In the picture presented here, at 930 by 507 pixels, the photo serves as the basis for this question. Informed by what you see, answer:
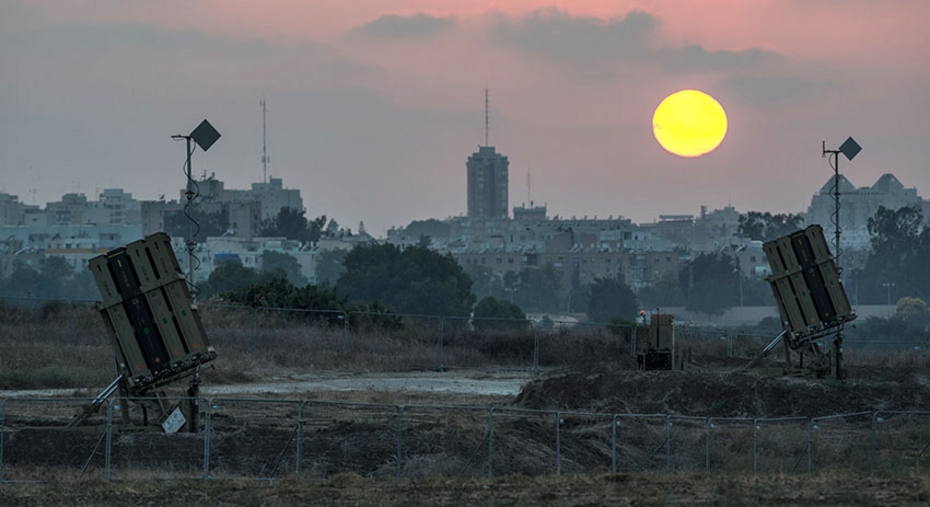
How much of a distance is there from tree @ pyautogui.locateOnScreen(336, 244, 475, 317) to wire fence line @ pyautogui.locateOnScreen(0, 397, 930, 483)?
85251 millimetres

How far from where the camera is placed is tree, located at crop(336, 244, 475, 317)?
11988 cm

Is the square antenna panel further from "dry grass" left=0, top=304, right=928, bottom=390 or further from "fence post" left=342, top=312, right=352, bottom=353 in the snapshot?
"fence post" left=342, top=312, right=352, bottom=353

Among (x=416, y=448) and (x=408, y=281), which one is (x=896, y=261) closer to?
(x=408, y=281)

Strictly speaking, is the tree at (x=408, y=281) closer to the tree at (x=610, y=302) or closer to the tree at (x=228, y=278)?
the tree at (x=228, y=278)

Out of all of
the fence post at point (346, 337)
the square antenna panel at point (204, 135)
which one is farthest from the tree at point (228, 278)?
the square antenna panel at point (204, 135)

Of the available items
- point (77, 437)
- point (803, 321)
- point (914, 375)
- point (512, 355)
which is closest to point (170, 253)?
point (77, 437)

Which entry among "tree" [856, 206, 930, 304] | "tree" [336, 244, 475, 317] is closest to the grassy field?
"tree" [336, 244, 475, 317]

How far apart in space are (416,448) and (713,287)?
15616 cm

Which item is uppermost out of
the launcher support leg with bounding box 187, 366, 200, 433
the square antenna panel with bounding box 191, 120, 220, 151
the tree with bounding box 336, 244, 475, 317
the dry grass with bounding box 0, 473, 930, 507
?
the square antenna panel with bounding box 191, 120, 220, 151

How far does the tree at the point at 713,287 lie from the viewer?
598 ft

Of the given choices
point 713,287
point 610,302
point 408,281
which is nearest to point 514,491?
point 408,281

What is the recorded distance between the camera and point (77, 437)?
1161 inches

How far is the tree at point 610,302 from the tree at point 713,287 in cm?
1890

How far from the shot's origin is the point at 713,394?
133 feet
